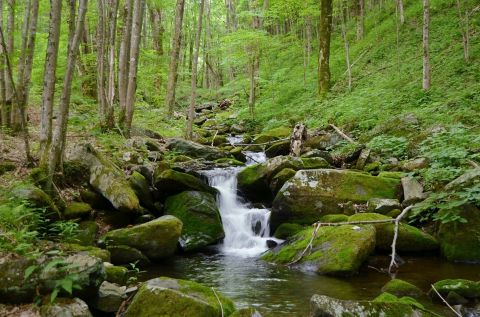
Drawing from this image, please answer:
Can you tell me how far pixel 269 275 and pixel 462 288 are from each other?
10.8 ft

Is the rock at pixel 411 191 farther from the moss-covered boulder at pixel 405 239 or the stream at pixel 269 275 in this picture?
the stream at pixel 269 275

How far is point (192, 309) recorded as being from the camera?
489 centimetres

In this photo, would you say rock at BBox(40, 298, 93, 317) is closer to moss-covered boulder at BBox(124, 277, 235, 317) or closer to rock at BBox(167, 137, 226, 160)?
moss-covered boulder at BBox(124, 277, 235, 317)

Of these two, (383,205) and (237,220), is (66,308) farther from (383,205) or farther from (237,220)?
(383,205)

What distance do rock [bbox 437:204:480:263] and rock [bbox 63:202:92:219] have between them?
7.24 metres

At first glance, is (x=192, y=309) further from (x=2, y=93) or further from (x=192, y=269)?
(x=2, y=93)

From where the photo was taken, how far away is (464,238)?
832 centimetres

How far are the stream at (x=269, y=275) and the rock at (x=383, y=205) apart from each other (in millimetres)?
1272

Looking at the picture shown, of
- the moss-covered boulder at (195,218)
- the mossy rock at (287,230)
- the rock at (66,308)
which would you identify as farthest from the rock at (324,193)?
the rock at (66,308)

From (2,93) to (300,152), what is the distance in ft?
30.9

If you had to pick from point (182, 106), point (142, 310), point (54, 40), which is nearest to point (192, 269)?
point (142, 310)

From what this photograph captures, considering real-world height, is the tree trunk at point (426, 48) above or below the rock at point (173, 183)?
above

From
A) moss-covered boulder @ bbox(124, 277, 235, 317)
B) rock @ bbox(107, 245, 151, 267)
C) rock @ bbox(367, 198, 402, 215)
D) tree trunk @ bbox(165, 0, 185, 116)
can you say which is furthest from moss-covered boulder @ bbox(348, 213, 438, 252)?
tree trunk @ bbox(165, 0, 185, 116)

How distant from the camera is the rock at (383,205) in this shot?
946 centimetres
